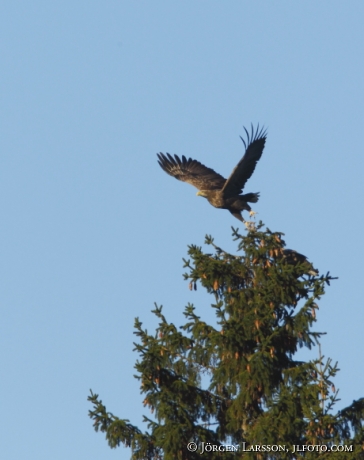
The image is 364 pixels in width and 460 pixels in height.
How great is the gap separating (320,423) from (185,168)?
12.2m

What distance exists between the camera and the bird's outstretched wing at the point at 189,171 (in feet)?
72.1

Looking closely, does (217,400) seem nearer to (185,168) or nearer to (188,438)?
(188,438)

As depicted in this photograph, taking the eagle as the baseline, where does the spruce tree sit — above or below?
below

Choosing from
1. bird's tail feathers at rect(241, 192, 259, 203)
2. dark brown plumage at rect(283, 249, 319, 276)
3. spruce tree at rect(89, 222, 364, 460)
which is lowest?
spruce tree at rect(89, 222, 364, 460)

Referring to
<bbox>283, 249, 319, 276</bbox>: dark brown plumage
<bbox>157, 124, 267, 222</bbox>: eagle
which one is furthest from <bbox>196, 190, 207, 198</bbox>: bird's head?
<bbox>283, 249, 319, 276</bbox>: dark brown plumage

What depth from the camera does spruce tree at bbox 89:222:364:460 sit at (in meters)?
11.3

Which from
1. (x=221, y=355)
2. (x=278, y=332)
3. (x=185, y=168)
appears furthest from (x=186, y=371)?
(x=185, y=168)

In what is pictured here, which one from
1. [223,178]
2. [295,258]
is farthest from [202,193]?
[295,258]

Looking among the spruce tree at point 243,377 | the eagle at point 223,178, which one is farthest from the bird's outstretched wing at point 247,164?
the spruce tree at point 243,377

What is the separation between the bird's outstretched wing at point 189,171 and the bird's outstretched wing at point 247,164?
5.02 feet

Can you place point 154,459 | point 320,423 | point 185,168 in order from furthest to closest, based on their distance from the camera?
point 185,168 < point 154,459 < point 320,423

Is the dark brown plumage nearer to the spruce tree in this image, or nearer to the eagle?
the spruce tree

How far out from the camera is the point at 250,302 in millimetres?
12492

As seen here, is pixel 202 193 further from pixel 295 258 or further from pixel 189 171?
pixel 295 258
